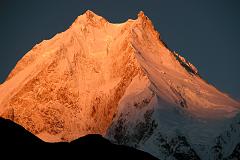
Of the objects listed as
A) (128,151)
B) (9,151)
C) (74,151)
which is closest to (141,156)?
(128,151)

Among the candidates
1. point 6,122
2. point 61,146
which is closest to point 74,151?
point 61,146

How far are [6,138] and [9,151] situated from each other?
3694 millimetres

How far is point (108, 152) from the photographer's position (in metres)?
118

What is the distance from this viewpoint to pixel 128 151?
122 meters

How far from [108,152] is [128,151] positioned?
4.01m

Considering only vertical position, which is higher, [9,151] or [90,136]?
[90,136]

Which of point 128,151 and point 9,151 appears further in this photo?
point 128,151

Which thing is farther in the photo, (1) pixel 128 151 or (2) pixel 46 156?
(1) pixel 128 151

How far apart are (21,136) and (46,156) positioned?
6.06 m

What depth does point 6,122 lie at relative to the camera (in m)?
119

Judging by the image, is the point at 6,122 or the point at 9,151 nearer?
the point at 9,151

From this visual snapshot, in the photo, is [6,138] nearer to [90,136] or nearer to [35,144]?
[35,144]

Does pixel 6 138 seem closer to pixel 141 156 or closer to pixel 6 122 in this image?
pixel 6 122

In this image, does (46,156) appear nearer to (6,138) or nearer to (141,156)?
(6,138)
